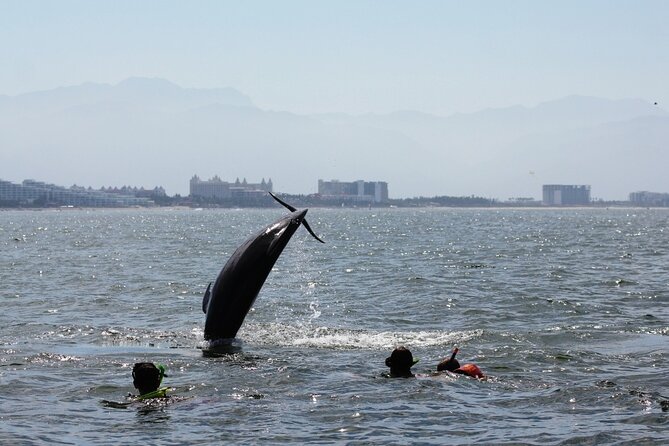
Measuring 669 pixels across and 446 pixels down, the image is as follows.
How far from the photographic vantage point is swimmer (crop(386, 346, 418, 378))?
1680 cm

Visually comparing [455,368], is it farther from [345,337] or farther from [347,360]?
[345,337]

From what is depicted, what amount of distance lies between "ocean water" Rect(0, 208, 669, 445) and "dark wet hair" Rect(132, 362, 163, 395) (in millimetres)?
382

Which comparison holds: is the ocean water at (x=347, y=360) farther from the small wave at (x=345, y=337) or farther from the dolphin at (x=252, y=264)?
the dolphin at (x=252, y=264)

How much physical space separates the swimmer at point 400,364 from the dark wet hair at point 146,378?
3840 millimetres

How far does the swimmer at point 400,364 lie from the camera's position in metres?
16.8

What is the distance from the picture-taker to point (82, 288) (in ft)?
119

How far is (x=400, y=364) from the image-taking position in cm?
1683

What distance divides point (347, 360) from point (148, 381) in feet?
16.7

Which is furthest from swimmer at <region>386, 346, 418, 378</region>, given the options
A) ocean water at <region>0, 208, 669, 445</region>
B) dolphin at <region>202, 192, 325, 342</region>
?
dolphin at <region>202, 192, 325, 342</region>

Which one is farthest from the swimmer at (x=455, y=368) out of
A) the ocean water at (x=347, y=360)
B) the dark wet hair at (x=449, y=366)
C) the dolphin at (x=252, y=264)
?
the dolphin at (x=252, y=264)

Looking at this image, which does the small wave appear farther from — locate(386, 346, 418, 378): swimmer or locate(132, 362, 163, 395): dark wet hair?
locate(132, 362, 163, 395): dark wet hair

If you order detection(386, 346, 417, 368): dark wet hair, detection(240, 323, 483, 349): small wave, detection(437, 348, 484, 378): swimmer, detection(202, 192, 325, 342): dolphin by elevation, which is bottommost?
detection(240, 323, 483, 349): small wave

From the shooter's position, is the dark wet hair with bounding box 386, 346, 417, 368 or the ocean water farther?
the dark wet hair with bounding box 386, 346, 417, 368

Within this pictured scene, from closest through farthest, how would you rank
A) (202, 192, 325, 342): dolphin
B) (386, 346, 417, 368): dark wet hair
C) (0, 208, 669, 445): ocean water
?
(0, 208, 669, 445): ocean water < (386, 346, 417, 368): dark wet hair < (202, 192, 325, 342): dolphin
